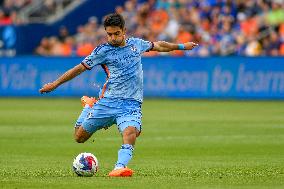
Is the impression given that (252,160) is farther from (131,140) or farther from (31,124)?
(31,124)

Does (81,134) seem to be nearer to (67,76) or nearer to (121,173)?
(67,76)

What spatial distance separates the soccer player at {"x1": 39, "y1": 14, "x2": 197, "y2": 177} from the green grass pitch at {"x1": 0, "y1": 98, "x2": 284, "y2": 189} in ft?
2.26

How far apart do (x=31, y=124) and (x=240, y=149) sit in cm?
714

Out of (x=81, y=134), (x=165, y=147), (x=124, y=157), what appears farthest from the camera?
(x=165, y=147)

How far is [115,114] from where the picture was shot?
12.8 meters

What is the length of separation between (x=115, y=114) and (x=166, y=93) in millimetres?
19576

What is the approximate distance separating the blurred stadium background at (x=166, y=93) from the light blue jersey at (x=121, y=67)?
1106 millimetres

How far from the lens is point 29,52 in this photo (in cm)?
4031

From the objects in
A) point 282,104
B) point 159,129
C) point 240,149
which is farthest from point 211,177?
point 282,104

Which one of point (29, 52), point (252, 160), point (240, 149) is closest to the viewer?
point (252, 160)

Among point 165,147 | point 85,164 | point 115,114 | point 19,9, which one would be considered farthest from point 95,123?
point 19,9

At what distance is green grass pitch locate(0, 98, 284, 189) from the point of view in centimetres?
1191

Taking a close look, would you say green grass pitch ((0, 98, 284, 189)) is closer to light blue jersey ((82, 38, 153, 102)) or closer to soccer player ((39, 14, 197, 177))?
soccer player ((39, 14, 197, 177))

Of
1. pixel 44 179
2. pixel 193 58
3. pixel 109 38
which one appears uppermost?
pixel 193 58
